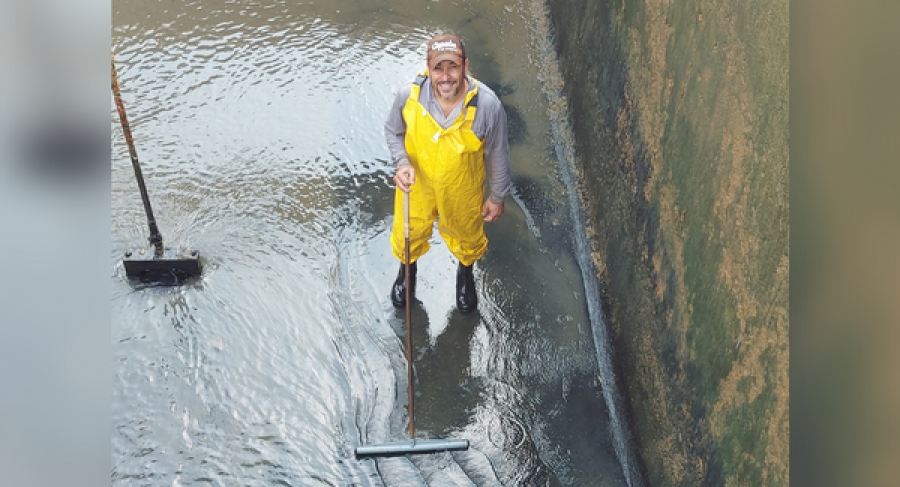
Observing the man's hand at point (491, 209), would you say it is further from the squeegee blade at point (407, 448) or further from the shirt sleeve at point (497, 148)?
the squeegee blade at point (407, 448)

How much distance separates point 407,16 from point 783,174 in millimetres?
3486

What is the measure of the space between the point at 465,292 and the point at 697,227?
1236 millimetres

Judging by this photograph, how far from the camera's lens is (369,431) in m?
3.18

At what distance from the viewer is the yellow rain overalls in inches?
116

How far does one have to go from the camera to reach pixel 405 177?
3.00 metres

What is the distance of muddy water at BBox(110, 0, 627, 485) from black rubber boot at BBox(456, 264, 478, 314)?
5 cm

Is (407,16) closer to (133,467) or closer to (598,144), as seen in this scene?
(598,144)

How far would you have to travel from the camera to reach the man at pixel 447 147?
9.43ft

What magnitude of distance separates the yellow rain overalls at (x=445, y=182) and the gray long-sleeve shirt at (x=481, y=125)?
23 mm

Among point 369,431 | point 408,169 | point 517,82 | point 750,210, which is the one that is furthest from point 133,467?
point 517,82
